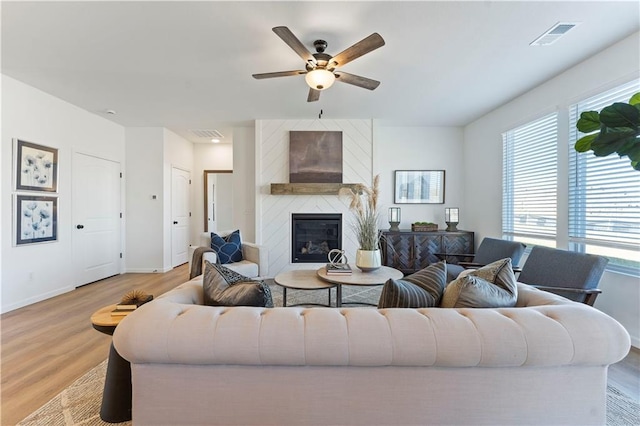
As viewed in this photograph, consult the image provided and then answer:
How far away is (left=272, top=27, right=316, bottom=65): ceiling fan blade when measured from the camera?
2004 millimetres

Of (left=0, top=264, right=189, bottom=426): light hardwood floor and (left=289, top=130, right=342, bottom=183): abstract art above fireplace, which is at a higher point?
(left=289, top=130, right=342, bottom=183): abstract art above fireplace

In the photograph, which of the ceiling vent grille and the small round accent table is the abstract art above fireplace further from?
the small round accent table

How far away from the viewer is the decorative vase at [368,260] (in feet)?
9.42

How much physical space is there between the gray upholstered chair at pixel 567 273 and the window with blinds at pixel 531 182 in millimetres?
840

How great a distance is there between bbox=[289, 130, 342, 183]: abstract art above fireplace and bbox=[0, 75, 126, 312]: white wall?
3198 mm

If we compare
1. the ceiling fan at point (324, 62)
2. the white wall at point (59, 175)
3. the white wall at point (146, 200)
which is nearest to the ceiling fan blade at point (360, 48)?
the ceiling fan at point (324, 62)

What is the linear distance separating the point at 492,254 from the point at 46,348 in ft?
15.0

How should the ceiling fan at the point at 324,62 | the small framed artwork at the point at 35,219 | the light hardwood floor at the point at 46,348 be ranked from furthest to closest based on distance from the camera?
the small framed artwork at the point at 35,219, the ceiling fan at the point at 324,62, the light hardwood floor at the point at 46,348

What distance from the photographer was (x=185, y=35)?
243 centimetres

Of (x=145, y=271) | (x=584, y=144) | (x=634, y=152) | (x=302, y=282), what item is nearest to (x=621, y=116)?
(x=634, y=152)

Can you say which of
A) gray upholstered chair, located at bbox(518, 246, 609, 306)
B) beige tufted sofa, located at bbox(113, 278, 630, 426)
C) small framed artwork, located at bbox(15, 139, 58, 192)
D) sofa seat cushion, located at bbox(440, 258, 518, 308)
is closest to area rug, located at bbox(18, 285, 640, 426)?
gray upholstered chair, located at bbox(518, 246, 609, 306)

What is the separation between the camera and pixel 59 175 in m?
3.97

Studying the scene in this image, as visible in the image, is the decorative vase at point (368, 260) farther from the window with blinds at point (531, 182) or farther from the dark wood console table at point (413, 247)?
the window with blinds at point (531, 182)

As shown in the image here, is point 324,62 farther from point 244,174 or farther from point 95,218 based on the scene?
point 95,218
